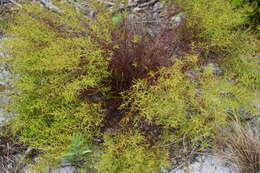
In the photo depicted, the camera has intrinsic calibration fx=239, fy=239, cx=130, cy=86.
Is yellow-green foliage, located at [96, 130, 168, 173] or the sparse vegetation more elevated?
the sparse vegetation

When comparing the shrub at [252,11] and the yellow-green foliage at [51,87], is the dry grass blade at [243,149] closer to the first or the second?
the yellow-green foliage at [51,87]

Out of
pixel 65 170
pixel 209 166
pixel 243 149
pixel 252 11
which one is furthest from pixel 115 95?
pixel 252 11

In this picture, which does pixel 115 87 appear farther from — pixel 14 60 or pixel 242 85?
pixel 242 85

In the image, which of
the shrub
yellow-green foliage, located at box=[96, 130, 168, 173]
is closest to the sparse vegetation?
yellow-green foliage, located at box=[96, 130, 168, 173]

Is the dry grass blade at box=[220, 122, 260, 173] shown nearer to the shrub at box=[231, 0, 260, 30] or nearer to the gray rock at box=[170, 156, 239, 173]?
the gray rock at box=[170, 156, 239, 173]

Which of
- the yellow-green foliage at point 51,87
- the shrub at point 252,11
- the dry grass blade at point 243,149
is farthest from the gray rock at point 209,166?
the shrub at point 252,11

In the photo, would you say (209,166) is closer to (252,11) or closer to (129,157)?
(129,157)

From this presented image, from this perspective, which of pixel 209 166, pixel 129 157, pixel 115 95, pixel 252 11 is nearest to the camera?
pixel 129 157
